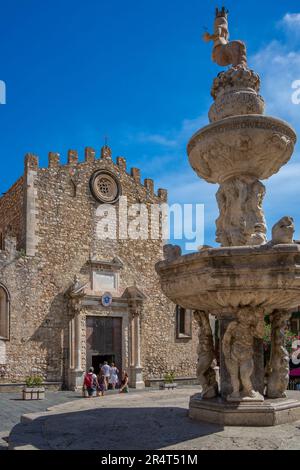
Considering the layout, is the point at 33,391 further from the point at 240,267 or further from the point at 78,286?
the point at 240,267

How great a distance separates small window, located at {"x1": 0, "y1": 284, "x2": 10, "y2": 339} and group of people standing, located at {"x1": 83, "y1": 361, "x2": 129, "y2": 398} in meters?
3.40

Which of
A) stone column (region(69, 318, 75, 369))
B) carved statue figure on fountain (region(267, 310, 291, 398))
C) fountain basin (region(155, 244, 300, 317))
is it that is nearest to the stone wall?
stone column (region(69, 318, 75, 369))

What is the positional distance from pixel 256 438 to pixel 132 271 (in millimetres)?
17268

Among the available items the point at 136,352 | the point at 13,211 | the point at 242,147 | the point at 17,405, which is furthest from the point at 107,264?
the point at 242,147

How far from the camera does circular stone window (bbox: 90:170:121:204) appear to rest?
2127 centimetres

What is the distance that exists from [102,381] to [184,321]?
289 inches

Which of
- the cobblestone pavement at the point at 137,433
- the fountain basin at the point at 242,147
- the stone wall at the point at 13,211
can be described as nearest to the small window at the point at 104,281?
the stone wall at the point at 13,211

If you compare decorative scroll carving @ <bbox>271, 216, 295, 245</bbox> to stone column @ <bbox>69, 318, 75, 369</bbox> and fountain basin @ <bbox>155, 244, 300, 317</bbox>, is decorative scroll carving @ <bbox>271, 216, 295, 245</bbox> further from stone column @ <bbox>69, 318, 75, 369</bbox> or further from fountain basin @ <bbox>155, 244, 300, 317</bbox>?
stone column @ <bbox>69, 318, 75, 369</bbox>

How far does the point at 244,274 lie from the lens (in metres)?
5.40

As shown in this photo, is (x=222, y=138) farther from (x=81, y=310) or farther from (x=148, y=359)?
(x=148, y=359)

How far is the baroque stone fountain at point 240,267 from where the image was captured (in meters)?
5.41

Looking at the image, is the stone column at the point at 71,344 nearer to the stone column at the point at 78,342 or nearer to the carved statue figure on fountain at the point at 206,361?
the stone column at the point at 78,342

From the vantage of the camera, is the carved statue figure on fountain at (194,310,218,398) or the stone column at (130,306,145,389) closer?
the carved statue figure on fountain at (194,310,218,398)

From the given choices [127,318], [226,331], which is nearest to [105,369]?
[127,318]
